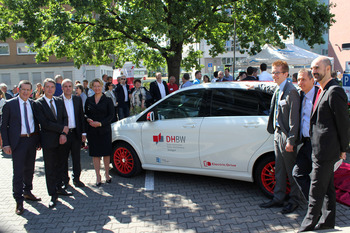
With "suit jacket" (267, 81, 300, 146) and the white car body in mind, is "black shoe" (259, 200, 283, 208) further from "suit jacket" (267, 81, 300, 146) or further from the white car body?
"suit jacket" (267, 81, 300, 146)

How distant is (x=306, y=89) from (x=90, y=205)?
11.9ft

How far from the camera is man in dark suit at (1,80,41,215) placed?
4.51 metres

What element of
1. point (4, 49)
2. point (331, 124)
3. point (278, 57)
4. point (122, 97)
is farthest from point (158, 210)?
point (4, 49)

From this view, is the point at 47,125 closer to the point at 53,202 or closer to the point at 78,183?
the point at 53,202

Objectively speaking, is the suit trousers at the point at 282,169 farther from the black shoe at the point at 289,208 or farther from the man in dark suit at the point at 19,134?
the man in dark suit at the point at 19,134

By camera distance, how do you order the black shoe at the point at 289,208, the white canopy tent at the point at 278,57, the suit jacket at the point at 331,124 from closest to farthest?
the suit jacket at the point at 331,124
the black shoe at the point at 289,208
the white canopy tent at the point at 278,57

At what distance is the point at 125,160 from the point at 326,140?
380cm

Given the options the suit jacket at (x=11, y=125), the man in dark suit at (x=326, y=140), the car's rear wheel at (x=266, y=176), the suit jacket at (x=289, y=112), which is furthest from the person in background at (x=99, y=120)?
the man in dark suit at (x=326, y=140)

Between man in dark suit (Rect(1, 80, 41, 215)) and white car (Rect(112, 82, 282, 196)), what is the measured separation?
1687mm

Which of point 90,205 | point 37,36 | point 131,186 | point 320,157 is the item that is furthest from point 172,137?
point 37,36

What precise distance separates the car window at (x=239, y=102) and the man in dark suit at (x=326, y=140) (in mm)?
1278

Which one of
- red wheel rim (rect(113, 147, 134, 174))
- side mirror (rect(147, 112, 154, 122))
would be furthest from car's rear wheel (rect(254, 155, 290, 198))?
red wheel rim (rect(113, 147, 134, 174))

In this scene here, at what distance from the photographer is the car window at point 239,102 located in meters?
4.67

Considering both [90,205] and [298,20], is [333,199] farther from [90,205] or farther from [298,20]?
[298,20]
